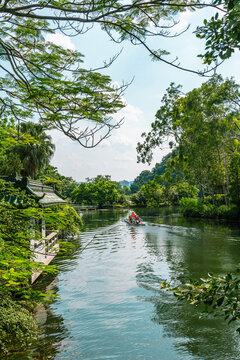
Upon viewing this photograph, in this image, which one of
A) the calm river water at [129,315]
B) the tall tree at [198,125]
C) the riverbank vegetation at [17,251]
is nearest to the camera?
the riverbank vegetation at [17,251]

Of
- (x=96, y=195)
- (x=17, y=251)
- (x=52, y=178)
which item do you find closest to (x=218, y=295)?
(x=17, y=251)

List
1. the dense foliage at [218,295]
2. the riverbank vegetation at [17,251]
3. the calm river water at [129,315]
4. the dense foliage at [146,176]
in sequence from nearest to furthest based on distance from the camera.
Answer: the dense foliage at [218,295] → the riverbank vegetation at [17,251] → the calm river water at [129,315] → the dense foliage at [146,176]

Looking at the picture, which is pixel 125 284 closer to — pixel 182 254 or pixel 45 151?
pixel 182 254

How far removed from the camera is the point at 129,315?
7906mm

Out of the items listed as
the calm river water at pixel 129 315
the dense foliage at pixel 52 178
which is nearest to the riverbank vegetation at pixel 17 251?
the calm river water at pixel 129 315

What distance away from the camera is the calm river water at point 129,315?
6.07 meters

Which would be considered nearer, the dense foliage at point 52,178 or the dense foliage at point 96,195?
the dense foliage at point 52,178

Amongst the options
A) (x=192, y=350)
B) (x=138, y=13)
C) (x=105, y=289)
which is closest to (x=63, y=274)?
(x=105, y=289)

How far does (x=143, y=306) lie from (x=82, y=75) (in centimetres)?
712

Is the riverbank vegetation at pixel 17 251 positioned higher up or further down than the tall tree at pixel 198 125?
further down

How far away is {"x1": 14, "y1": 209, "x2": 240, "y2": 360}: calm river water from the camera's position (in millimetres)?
6074

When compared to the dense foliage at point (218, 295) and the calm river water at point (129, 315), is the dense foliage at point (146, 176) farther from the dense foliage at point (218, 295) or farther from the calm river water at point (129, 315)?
the dense foliage at point (218, 295)

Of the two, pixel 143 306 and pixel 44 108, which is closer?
pixel 44 108

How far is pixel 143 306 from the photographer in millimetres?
8492
